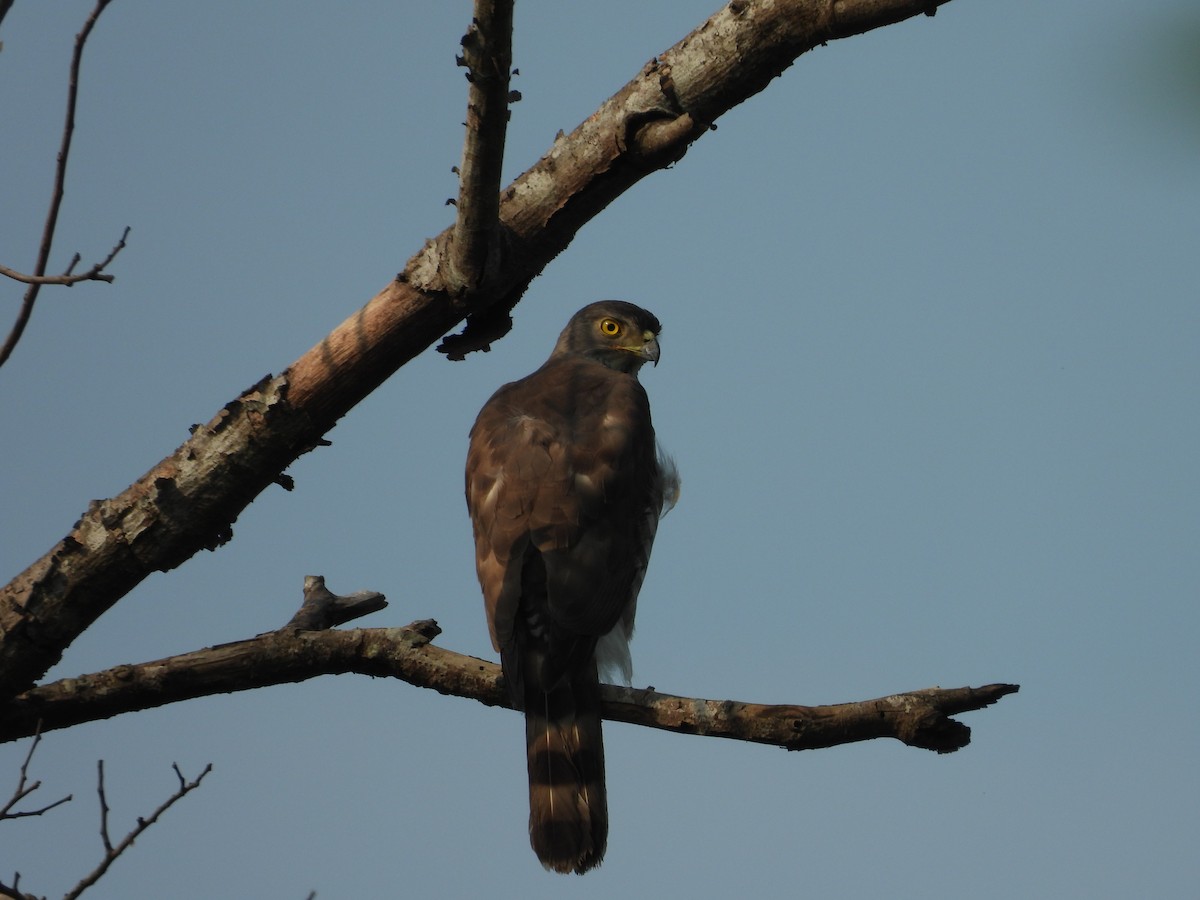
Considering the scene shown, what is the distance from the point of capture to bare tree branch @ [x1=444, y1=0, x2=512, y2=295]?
3.23 metres

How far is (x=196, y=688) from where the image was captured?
4164 millimetres

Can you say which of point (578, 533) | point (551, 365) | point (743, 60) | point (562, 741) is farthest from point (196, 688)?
point (551, 365)

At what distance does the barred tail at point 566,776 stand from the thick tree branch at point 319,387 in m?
1.47

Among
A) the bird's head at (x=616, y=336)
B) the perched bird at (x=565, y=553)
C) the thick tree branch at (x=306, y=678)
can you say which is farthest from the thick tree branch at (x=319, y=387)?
the bird's head at (x=616, y=336)

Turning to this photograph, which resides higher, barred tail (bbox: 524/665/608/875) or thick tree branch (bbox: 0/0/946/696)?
thick tree branch (bbox: 0/0/946/696)

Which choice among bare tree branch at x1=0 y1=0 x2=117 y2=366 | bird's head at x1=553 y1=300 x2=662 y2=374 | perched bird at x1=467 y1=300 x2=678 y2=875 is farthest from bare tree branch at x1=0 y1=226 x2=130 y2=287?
bird's head at x1=553 y1=300 x2=662 y2=374

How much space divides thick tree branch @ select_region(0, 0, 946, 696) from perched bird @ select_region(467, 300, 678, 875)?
1.36m

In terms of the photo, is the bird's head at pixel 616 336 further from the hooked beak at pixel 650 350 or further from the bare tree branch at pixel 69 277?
the bare tree branch at pixel 69 277

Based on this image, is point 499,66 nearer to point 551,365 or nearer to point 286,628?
point 286,628

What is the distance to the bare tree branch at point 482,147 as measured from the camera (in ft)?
10.6

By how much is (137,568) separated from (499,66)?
1.79 m

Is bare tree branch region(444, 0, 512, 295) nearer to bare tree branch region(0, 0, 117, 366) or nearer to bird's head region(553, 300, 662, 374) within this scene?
bare tree branch region(0, 0, 117, 366)

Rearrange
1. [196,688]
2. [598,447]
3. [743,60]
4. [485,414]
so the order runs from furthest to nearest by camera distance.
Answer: [485,414] → [598,447] → [196,688] → [743,60]

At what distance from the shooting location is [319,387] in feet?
12.3
